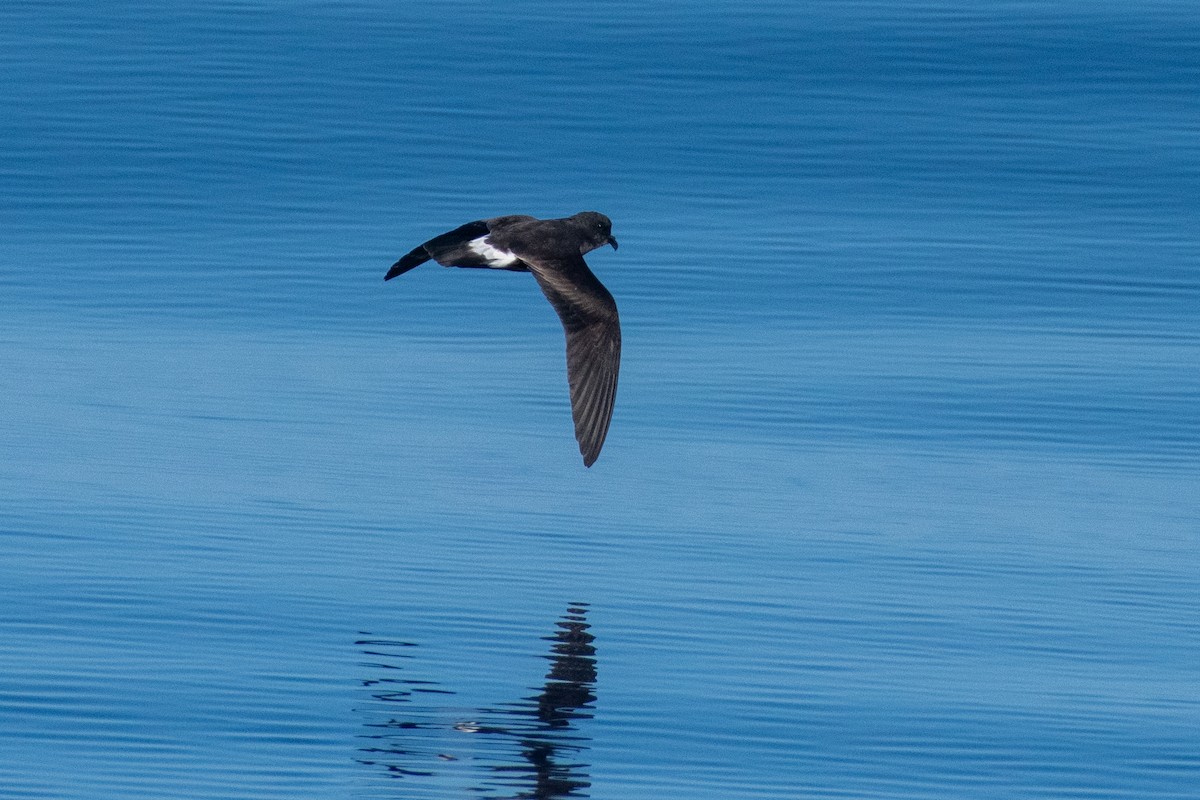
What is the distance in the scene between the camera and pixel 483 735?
24.8 feet

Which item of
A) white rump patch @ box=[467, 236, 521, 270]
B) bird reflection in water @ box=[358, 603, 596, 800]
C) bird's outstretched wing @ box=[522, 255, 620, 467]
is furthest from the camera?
white rump patch @ box=[467, 236, 521, 270]

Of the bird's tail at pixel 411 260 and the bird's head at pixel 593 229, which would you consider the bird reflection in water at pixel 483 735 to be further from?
the bird's head at pixel 593 229

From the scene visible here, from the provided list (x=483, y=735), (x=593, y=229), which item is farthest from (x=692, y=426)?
(x=483, y=735)

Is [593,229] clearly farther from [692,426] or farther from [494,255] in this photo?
[692,426]

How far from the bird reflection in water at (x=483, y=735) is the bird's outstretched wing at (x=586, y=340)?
113 centimetres

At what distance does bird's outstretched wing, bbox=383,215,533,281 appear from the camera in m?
10.3

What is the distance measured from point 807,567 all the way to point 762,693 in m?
2.27

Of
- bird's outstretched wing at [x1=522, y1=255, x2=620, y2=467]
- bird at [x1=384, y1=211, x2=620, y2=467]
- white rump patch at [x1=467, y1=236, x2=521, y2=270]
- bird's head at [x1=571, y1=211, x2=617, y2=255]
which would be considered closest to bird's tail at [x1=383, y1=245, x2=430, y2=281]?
bird at [x1=384, y1=211, x2=620, y2=467]

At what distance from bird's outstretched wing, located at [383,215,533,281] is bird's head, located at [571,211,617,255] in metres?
0.41

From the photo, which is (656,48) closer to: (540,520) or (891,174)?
(891,174)

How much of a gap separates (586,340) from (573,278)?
1.67 feet

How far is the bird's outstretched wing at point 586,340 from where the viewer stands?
30.8ft

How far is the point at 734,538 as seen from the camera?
10984mm

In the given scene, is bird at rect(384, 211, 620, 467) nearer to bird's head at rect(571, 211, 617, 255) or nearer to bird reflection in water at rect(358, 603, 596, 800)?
bird's head at rect(571, 211, 617, 255)
